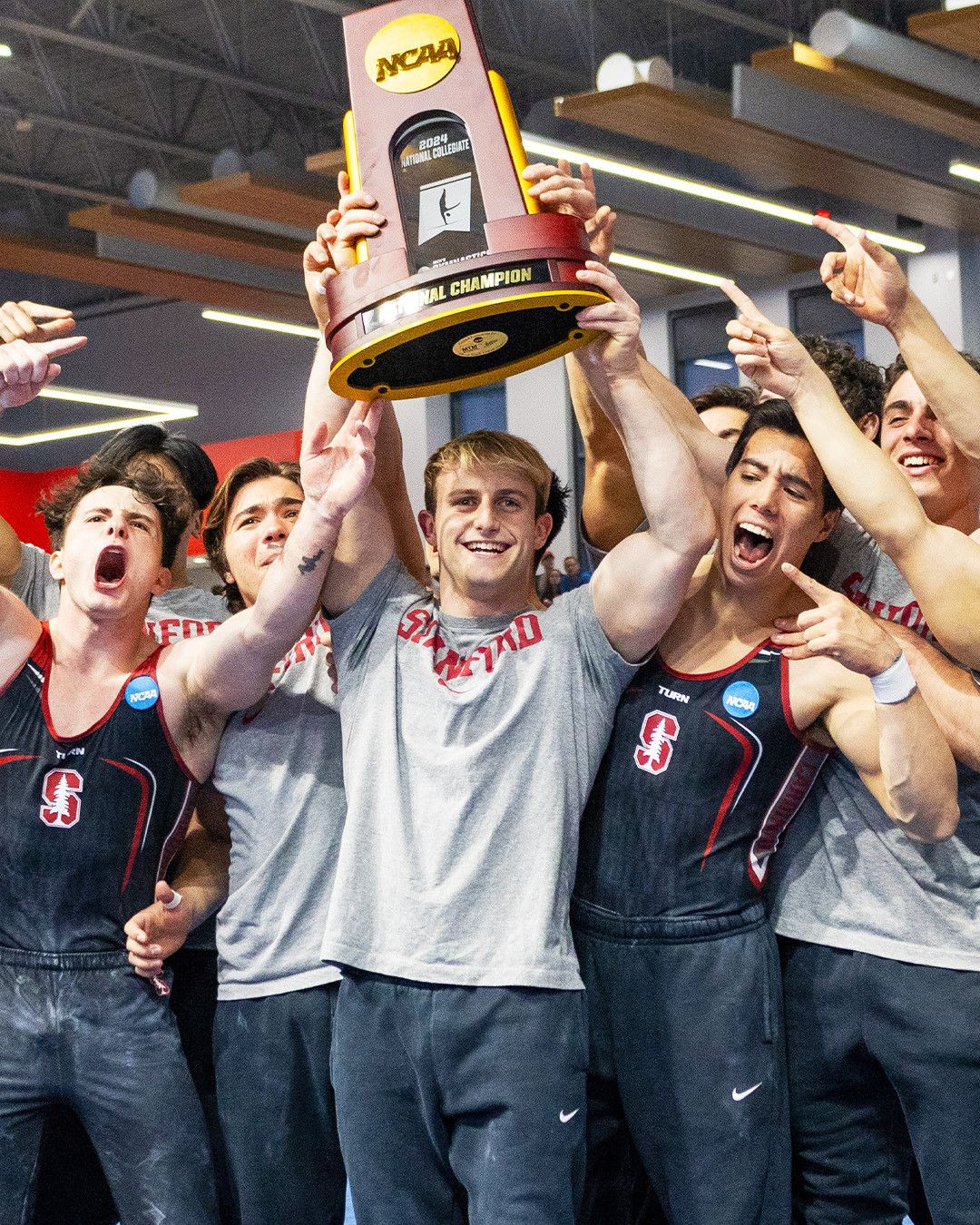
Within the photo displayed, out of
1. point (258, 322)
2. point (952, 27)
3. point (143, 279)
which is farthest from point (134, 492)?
point (258, 322)

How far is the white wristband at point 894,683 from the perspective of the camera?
2855mm

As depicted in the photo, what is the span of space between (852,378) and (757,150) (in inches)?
326

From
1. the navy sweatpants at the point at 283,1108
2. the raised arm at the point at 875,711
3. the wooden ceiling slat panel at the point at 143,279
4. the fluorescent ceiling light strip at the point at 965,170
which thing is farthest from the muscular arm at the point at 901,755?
the wooden ceiling slat panel at the point at 143,279

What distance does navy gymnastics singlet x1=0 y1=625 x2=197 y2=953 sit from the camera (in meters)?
3.38

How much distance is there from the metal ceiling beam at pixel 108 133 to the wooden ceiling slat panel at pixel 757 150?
5.92 metres

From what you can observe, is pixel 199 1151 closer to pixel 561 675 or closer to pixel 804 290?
pixel 561 675

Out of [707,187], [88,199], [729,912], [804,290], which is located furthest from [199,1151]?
[88,199]

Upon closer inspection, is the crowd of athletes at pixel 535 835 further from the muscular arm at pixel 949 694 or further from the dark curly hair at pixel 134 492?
the dark curly hair at pixel 134 492

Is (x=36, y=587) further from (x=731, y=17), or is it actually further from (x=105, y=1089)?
(x=731, y=17)

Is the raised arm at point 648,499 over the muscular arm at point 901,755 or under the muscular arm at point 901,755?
over

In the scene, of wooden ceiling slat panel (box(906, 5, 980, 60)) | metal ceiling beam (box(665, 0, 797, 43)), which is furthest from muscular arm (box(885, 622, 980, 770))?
metal ceiling beam (box(665, 0, 797, 43))

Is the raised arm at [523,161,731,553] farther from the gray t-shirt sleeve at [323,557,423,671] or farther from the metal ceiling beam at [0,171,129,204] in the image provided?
the metal ceiling beam at [0,171,129,204]

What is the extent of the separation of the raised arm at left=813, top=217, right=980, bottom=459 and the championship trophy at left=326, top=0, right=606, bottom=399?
68 centimetres

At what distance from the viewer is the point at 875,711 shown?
3113mm
